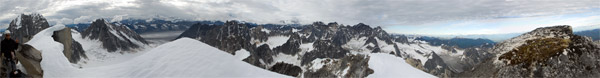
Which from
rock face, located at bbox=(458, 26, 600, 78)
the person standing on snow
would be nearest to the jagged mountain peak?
rock face, located at bbox=(458, 26, 600, 78)

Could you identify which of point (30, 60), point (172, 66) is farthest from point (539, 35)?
point (30, 60)

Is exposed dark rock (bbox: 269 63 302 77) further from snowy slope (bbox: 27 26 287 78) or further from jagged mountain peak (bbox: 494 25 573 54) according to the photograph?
jagged mountain peak (bbox: 494 25 573 54)

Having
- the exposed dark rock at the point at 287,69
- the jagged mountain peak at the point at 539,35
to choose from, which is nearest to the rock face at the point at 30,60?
the jagged mountain peak at the point at 539,35

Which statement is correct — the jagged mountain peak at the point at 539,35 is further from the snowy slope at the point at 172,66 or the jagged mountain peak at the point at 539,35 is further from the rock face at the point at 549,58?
the snowy slope at the point at 172,66

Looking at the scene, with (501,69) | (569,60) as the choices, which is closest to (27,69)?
(501,69)

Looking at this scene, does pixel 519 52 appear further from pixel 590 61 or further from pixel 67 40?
pixel 67 40

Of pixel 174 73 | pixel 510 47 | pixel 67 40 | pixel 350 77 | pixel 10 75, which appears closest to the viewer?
pixel 510 47
